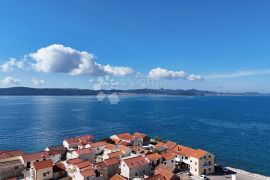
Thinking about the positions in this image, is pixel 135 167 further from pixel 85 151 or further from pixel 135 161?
pixel 85 151

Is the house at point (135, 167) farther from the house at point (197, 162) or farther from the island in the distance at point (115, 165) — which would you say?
the house at point (197, 162)

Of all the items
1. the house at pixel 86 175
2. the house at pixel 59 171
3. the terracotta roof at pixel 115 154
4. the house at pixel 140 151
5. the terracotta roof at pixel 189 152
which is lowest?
the house at pixel 59 171

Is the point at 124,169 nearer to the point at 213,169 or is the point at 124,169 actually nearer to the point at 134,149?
the point at 134,149

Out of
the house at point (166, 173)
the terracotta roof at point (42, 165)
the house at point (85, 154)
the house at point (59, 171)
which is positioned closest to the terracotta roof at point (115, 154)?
the house at point (85, 154)

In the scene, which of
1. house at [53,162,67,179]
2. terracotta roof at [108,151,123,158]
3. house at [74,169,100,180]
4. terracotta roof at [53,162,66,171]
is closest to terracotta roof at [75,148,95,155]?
terracotta roof at [108,151,123,158]

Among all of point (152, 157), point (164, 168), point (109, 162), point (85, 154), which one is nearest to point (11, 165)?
point (85, 154)
